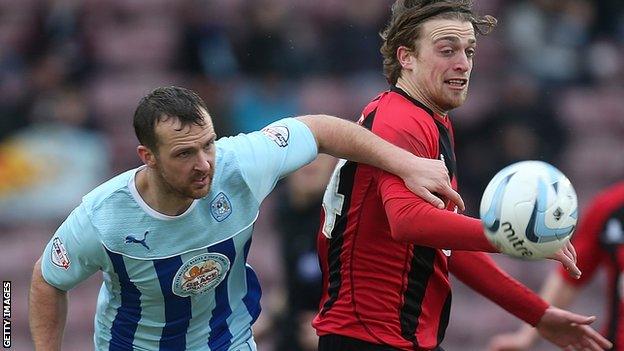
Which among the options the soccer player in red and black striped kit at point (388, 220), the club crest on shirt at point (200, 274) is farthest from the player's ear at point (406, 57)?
the club crest on shirt at point (200, 274)

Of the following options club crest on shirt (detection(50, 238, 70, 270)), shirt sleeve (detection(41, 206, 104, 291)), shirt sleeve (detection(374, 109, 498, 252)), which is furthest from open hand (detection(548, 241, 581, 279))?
club crest on shirt (detection(50, 238, 70, 270))

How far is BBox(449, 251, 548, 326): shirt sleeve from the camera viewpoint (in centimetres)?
586

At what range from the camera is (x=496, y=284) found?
5.87m

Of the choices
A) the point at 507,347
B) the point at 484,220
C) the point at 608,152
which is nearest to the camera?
the point at 484,220

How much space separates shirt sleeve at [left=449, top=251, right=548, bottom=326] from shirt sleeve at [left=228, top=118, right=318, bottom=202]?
0.87m

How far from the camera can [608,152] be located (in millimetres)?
12156

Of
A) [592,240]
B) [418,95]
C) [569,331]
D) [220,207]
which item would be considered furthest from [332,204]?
[592,240]

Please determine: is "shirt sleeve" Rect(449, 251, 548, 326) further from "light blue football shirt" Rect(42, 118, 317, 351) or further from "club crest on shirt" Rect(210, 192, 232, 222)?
"club crest on shirt" Rect(210, 192, 232, 222)

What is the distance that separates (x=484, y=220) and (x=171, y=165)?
1281 millimetres

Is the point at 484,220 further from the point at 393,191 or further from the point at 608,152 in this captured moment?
the point at 608,152

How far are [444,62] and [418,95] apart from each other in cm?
18

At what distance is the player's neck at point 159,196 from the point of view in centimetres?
536

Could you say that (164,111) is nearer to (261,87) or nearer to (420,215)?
(420,215)

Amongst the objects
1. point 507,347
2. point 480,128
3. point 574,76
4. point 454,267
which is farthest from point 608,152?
point 454,267
